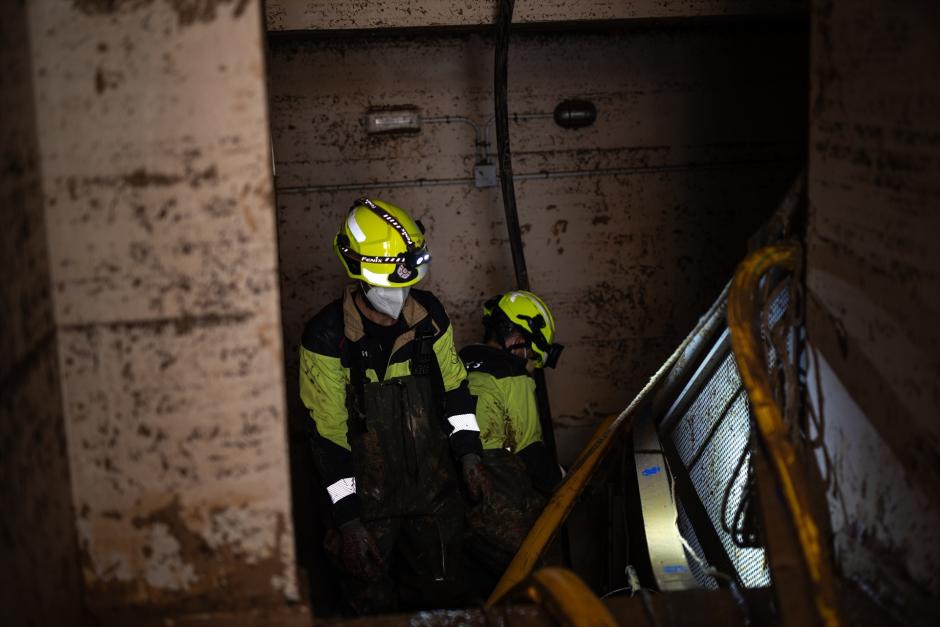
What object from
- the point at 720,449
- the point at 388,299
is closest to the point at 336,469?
the point at 388,299

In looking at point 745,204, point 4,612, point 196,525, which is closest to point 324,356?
point 196,525

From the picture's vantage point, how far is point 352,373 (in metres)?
4.07

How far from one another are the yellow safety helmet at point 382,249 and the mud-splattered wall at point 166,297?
167 centimetres

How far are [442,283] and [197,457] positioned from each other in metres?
3.32

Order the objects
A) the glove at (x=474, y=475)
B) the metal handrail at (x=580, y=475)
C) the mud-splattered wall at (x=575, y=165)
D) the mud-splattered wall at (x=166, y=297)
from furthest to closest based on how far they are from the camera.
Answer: the mud-splattered wall at (x=575, y=165)
the glove at (x=474, y=475)
the metal handrail at (x=580, y=475)
the mud-splattered wall at (x=166, y=297)

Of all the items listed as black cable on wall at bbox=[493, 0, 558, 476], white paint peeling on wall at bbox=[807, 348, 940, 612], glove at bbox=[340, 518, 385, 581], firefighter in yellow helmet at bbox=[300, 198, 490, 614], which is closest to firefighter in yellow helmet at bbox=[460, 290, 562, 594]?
firefighter in yellow helmet at bbox=[300, 198, 490, 614]

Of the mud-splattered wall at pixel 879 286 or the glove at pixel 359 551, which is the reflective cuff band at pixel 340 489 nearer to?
the glove at pixel 359 551

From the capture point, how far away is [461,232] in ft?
18.0

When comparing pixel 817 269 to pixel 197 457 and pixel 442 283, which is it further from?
pixel 442 283

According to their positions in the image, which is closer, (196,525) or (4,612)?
(4,612)

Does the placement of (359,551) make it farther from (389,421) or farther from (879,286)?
(879,286)

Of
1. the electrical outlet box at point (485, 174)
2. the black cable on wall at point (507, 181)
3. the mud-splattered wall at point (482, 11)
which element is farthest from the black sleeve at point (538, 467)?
the mud-splattered wall at point (482, 11)

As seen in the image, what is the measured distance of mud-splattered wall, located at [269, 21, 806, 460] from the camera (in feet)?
17.2

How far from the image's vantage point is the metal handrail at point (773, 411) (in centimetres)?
246
